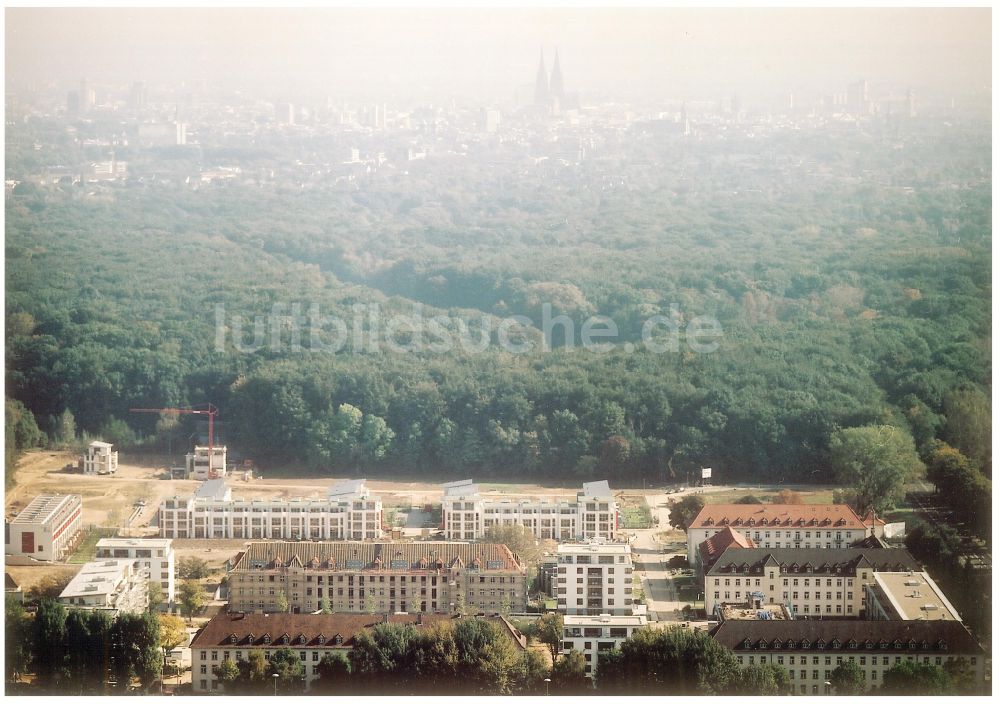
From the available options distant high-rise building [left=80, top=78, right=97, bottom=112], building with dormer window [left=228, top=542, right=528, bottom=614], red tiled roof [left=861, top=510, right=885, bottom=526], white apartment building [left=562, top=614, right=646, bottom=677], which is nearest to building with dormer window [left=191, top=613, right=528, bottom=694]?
white apartment building [left=562, top=614, right=646, bottom=677]

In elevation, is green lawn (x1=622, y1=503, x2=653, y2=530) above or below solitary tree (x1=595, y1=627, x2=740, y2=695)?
above

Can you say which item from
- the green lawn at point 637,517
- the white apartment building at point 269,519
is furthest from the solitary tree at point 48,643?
the green lawn at point 637,517

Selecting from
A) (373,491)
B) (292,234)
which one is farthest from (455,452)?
(292,234)

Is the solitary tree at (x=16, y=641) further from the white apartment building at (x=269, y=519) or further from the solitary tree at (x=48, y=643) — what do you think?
the white apartment building at (x=269, y=519)

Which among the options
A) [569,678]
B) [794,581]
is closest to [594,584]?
[569,678]

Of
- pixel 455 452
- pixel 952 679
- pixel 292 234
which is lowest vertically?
pixel 952 679

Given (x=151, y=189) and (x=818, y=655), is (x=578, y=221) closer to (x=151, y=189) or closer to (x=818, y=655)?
(x=151, y=189)

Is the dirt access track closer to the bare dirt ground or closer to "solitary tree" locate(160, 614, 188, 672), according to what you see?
the bare dirt ground
